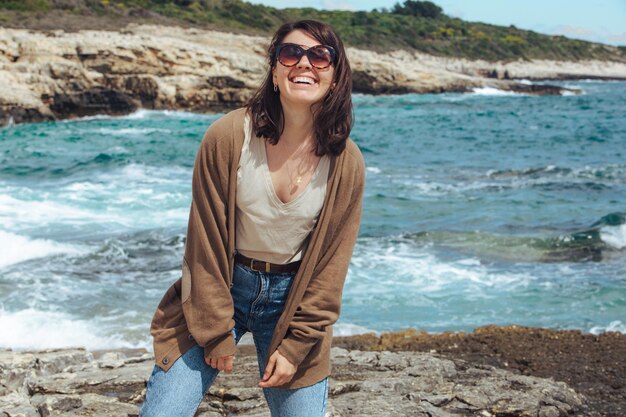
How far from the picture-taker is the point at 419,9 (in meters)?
104

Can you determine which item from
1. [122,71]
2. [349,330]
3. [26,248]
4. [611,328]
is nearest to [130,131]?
[122,71]

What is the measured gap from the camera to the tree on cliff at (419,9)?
10388cm

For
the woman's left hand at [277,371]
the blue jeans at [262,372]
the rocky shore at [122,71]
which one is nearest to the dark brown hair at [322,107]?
the blue jeans at [262,372]

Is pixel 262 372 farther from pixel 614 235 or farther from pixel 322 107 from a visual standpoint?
pixel 614 235

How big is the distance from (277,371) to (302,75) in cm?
104

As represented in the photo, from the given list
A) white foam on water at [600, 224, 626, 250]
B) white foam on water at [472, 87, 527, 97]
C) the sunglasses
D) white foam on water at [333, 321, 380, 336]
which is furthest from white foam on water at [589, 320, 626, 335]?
white foam on water at [472, 87, 527, 97]

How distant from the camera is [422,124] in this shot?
34.3 m

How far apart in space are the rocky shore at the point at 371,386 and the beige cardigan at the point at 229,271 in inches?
64.3

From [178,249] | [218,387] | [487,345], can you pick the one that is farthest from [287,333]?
[178,249]

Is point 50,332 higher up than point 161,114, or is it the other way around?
point 50,332

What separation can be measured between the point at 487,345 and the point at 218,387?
8.34 ft

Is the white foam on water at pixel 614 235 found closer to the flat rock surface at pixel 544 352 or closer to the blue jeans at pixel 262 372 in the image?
the flat rock surface at pixel 544 352

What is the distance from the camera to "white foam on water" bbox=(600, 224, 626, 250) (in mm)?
11765

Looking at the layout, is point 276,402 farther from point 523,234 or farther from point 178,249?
point 523,234
